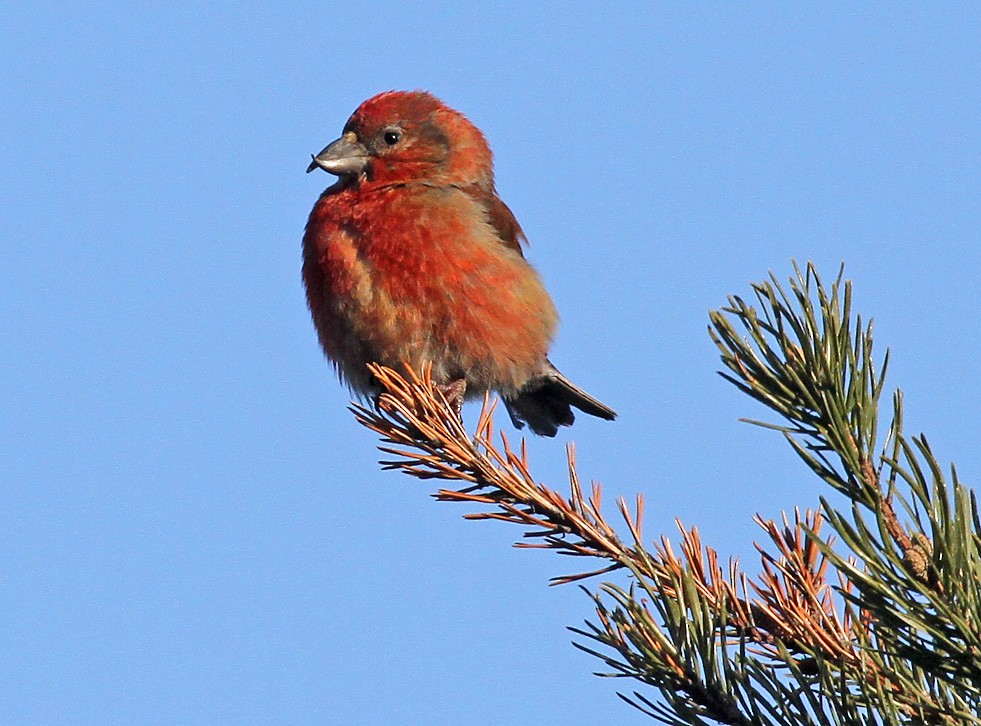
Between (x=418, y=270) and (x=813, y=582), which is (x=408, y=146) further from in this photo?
(x=813, y=582)

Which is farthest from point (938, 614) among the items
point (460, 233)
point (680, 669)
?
point (460, 233)

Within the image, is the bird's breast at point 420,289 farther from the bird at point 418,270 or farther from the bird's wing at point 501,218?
the bird's wing at point 501,218

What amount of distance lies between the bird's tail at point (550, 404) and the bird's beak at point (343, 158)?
1127 mm

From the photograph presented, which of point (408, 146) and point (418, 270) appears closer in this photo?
point (418, 270)

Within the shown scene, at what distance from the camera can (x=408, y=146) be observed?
5.07 meters

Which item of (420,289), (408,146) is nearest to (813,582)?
(420,289)

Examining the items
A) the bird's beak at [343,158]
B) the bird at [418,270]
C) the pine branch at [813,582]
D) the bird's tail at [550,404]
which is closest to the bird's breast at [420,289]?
the bird at [418,270]

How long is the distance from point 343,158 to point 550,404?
1.37 meters

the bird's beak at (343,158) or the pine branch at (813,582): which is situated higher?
the bird's beak at (343,158)

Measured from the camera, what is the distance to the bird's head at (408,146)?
4.90 m

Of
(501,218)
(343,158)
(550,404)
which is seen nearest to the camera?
(343,158)

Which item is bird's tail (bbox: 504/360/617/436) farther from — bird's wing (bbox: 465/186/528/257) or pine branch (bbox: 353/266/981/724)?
pine branch (bbox: 353/266/981/724)

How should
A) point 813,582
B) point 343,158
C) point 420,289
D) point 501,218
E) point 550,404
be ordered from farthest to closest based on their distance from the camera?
point 550,404, point 501,218, point 343,158, point 420,289, point 813,582

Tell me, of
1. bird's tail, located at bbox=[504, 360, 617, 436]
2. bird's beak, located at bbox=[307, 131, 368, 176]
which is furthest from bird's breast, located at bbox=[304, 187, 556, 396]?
bird's tail, located at bbox=[504, 360, 617, 436]
